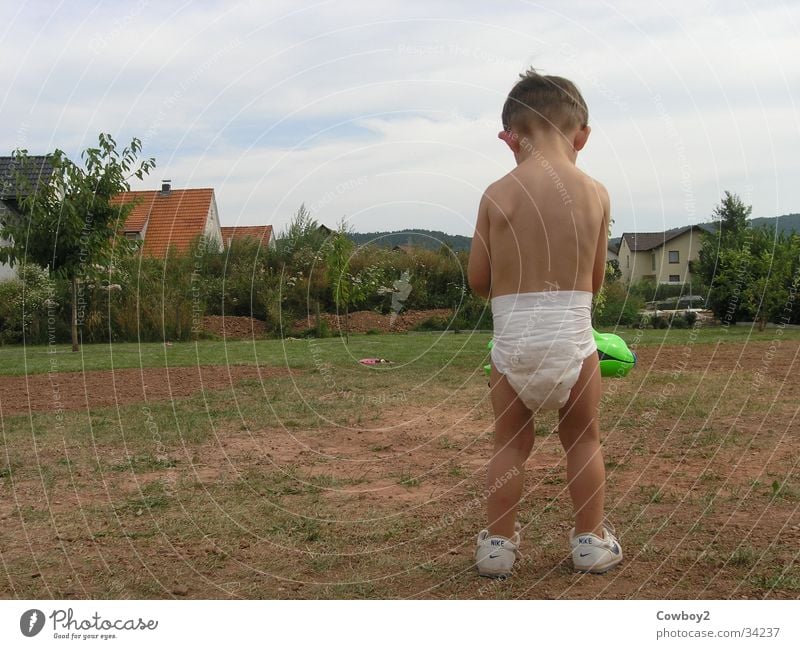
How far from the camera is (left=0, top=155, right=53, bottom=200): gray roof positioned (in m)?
18.5

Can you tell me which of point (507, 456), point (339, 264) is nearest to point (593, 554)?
point (507, 456)

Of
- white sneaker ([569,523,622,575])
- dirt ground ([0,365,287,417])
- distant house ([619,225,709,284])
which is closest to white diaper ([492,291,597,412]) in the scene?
white sneaker ([569,523,622,575])

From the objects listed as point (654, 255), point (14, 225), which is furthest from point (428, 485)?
point (654, 255)

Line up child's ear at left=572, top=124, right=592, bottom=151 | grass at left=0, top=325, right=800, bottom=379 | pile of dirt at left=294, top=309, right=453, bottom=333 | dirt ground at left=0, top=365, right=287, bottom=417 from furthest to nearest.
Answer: pile of dirt at left=294, top=309, right=453, bottom=333, grass at left=0, top=325, right=800, bottom=379, dirt ground at left=0, top=365, right=287, bottom=417, child's ear at left=572, top=124, right=592, bottom=151

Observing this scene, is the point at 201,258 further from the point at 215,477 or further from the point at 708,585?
the point at 708,585

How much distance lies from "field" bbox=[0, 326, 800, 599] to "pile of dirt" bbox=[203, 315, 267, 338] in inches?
509

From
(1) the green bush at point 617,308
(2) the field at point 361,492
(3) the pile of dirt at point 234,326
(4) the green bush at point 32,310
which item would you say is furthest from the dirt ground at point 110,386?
(1) the green bush at point 617,308

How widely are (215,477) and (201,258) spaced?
20278mm

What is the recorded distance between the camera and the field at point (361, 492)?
3967 mm

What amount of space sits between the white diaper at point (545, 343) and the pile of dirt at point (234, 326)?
2068 centimetres

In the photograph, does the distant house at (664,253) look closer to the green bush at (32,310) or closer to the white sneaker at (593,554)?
the green bush at (32,310)

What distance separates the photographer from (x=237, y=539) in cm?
467

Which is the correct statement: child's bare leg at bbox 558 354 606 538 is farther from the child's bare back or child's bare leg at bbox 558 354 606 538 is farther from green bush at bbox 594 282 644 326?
green bush at bbox 594 282 644 326
